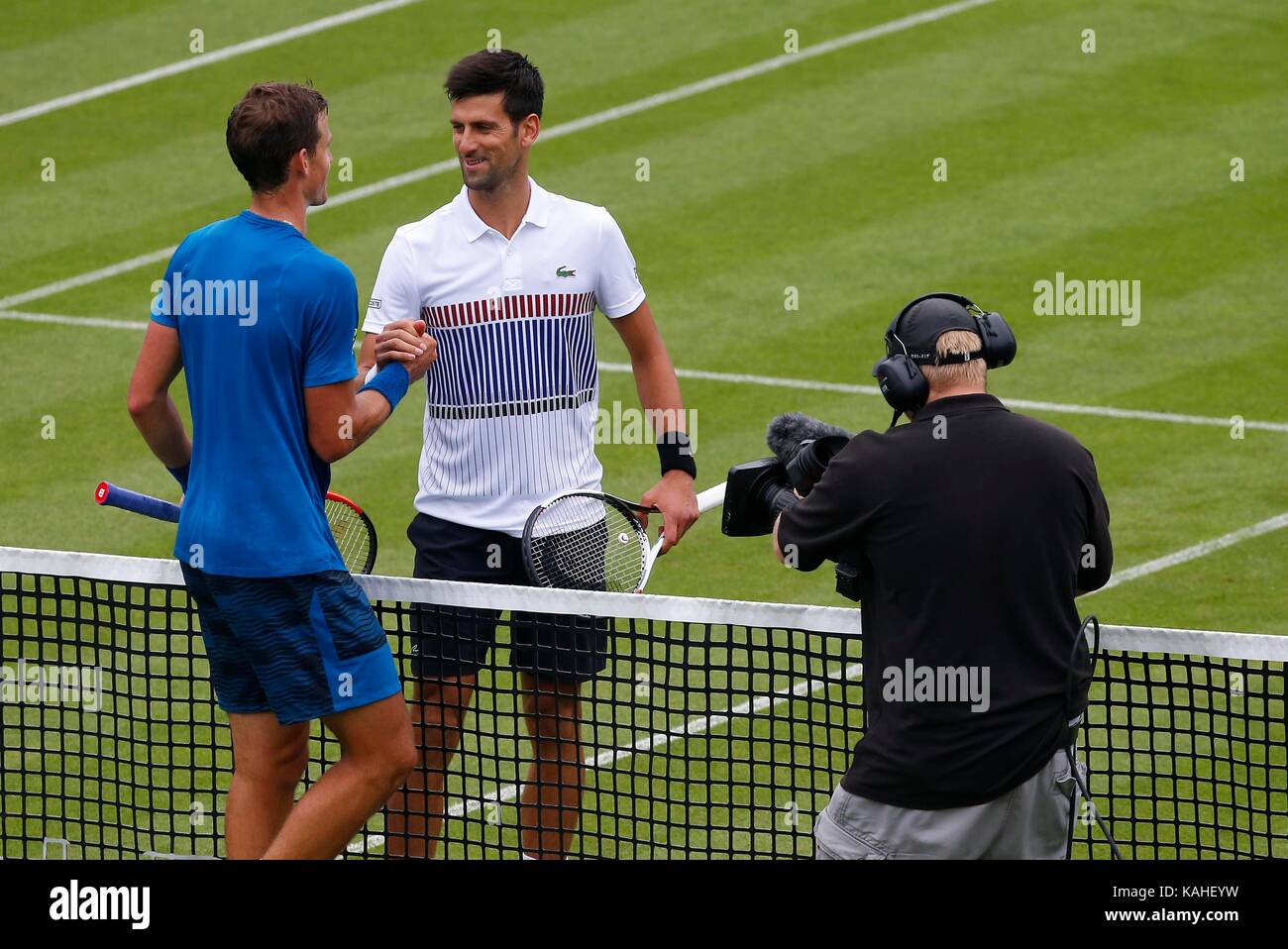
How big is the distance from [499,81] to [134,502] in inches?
75.1

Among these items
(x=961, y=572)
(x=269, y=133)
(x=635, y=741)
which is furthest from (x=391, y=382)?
(x=635, y=741)

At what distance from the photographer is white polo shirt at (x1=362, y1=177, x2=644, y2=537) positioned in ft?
22.5

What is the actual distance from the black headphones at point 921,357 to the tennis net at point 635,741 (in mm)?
953

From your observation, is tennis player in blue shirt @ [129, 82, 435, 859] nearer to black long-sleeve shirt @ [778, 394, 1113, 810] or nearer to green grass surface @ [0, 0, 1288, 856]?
black long-sleeve shirt @ [778, 394, 1113, 810]

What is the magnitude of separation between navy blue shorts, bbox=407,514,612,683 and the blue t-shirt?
914mm

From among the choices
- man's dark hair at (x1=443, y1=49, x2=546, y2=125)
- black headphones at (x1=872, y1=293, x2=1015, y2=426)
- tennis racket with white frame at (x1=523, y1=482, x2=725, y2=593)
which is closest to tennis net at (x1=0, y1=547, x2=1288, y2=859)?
tennis racket with white frame at (x1=523, y1=482, x2=725, y2=593)

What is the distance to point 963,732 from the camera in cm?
515

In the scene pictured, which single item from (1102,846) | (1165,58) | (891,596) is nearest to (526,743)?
(1102,846)

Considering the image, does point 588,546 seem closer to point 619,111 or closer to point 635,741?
point 635,741

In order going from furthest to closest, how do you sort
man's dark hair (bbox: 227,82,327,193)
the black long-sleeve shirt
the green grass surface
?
the green grass surface < man's dark hair (bbox: 227,82,327,193) < the black long-sleeve shirt

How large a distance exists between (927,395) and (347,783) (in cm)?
194

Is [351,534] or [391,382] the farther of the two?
[351,534]

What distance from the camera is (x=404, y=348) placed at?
600cm

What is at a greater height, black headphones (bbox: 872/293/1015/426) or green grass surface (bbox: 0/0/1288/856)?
green grass surface (bbox: 0/0/1288/856)
